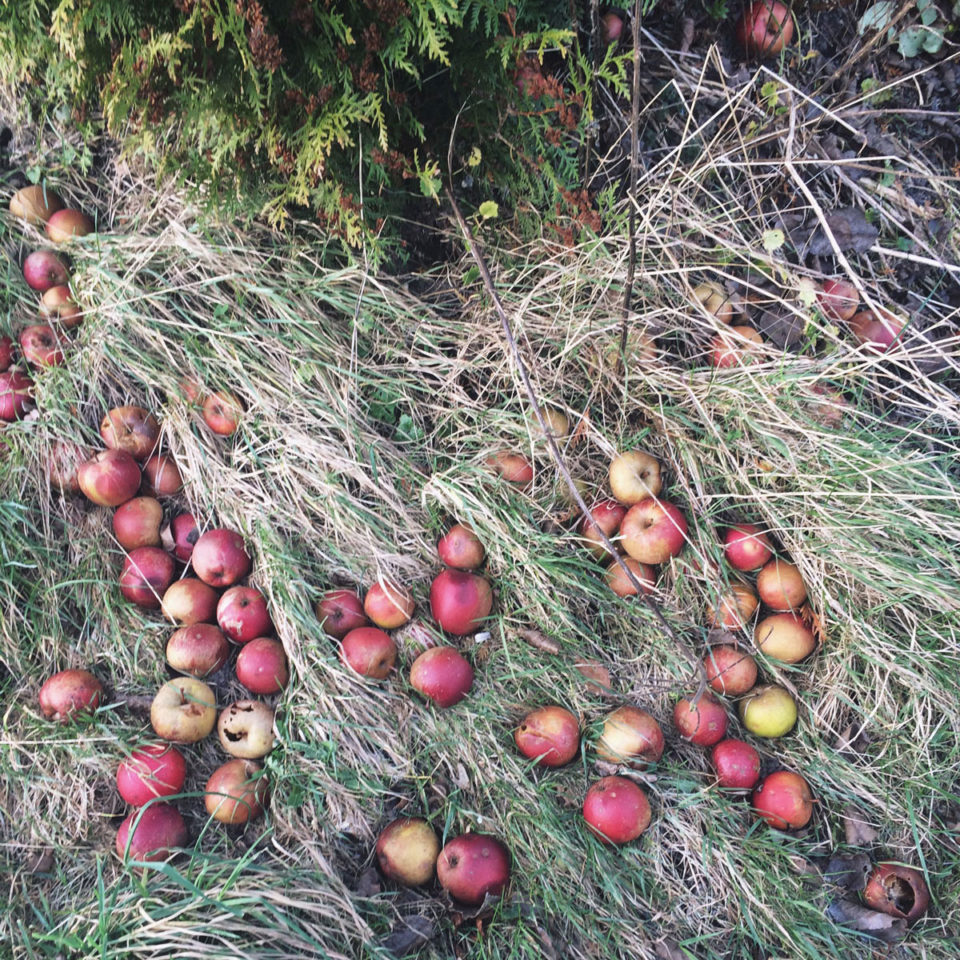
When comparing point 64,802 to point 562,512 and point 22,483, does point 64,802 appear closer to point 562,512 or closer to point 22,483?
point 22,483

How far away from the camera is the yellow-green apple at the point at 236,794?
2154 millimetres

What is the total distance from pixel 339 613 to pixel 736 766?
1.34 metres

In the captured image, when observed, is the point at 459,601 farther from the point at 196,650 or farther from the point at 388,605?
the point at 196,650

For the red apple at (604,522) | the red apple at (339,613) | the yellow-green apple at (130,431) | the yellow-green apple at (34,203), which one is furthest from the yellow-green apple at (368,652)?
the yellow-green apple at (34,203)

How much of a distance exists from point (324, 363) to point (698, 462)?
1.40m

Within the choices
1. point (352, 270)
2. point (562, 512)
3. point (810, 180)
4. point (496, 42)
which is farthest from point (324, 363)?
point (810, 180)

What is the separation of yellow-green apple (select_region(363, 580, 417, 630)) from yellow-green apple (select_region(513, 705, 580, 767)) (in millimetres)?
519

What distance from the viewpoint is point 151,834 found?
209 centimetres

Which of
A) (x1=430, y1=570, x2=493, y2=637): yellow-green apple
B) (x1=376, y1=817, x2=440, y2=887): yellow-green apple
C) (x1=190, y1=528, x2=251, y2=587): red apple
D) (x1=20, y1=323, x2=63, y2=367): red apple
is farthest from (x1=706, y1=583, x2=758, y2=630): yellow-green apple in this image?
(x1=20, y1=323, x2=63, y2=367): red apple

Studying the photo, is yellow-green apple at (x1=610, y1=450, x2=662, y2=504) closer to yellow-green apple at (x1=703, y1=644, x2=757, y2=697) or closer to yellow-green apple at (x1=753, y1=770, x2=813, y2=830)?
yellow-green apple at (x1=703, y1=644, x2=757, y2=697)

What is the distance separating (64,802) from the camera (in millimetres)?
2232

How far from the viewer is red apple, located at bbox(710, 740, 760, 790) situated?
2305mm

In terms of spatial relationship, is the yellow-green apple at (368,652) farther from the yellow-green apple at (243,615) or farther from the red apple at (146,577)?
the red apple at (146,577)

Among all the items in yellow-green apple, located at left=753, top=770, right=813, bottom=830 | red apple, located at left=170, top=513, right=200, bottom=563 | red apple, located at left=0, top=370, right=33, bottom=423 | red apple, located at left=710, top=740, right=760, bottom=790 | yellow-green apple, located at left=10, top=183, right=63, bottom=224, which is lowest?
yellow-green apple, located at left=753, top=770, right=813, bottom=830
